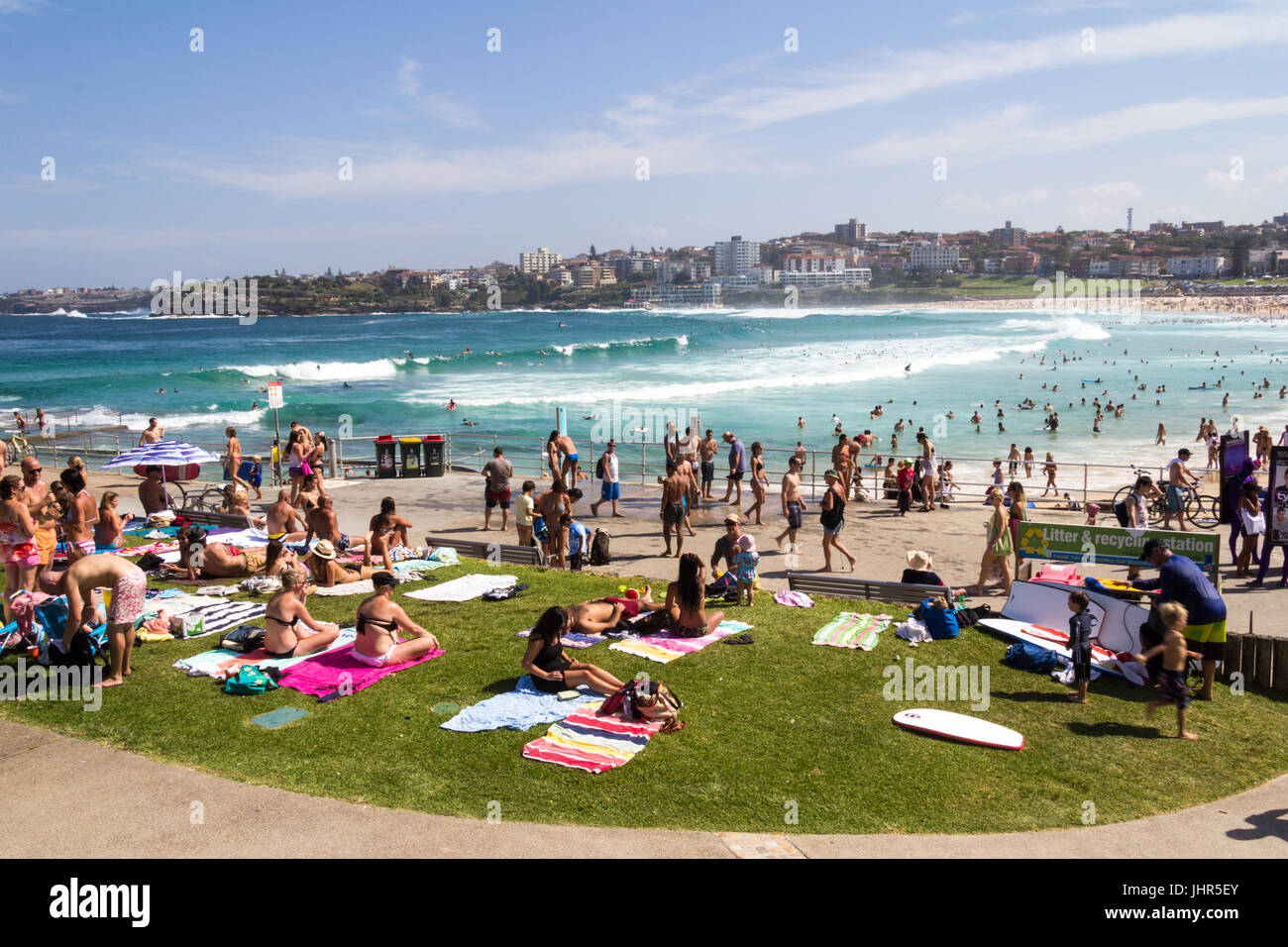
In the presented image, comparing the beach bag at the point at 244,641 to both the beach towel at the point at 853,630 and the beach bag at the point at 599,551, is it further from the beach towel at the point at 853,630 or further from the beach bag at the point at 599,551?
the beach towel at the point at 853,630

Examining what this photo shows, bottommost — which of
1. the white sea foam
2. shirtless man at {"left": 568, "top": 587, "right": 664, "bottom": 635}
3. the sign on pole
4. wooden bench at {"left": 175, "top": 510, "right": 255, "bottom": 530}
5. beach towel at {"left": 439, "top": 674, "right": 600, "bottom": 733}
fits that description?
beach towel at {"left": 439, "top": 674, "right": 600, "bottom": 733}

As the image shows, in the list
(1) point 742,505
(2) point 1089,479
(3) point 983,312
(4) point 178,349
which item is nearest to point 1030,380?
(2) point 1089,479

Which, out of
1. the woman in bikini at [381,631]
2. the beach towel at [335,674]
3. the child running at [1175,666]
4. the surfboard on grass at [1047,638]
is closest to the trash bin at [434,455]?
the beach towel at [335,674]

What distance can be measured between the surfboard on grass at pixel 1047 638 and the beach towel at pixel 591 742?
425 cm

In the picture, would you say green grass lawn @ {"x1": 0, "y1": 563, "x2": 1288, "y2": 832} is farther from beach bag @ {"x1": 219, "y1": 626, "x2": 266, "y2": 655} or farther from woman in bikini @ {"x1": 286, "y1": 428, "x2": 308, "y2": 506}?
woman in bikini @ {"x1": 286, "y1": 428, "x2": 308, "y2": 506}

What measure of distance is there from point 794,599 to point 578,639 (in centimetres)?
280

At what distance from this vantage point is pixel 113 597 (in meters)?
8.34

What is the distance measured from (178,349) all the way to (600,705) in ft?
327

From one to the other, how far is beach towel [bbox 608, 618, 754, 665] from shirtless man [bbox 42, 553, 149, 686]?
14.5 ft

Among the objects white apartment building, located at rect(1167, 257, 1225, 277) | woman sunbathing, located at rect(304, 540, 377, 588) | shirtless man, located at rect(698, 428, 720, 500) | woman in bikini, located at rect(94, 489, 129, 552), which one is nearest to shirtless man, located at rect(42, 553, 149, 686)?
woman sunbathing, located at rect(304, 540, 377, 588)

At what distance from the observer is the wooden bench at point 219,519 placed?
14.7 m

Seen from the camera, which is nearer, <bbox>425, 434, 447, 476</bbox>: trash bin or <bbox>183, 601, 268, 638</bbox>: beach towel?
<bbox>183, 601, 268, 638</bbox>: beach towel

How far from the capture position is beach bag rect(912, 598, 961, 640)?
31.9ft
